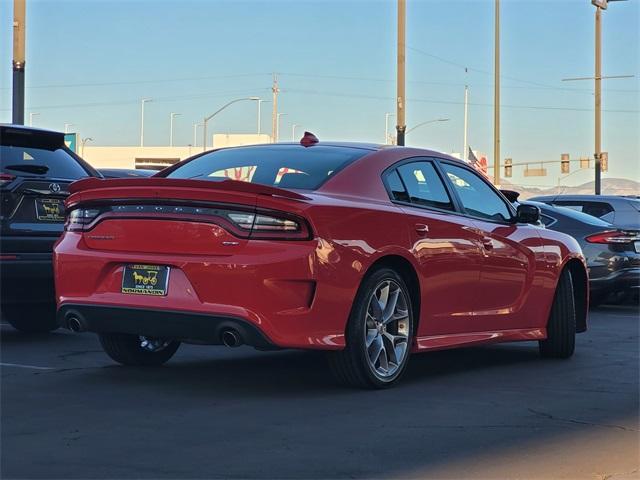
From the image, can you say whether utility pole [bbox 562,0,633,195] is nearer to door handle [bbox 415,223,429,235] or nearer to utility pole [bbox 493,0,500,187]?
utility pole [bbox 493,0,500,187]

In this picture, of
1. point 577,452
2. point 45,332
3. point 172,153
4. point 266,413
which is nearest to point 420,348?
point 266,413

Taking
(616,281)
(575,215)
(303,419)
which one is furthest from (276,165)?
(575,215)

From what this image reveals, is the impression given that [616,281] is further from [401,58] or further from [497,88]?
[497,88]

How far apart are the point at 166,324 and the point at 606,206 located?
11.0m

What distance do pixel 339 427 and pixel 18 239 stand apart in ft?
13.1

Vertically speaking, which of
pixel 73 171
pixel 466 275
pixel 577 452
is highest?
pixel 73 171

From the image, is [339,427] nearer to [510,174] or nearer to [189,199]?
[189,199]

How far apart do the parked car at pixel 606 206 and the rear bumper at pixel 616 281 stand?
1.73m

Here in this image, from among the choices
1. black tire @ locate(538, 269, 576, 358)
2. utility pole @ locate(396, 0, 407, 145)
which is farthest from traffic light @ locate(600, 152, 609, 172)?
black tire @ locate(538, 269, 576, 358)

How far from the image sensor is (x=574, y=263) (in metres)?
9.59

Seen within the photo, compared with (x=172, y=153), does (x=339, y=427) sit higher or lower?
lower

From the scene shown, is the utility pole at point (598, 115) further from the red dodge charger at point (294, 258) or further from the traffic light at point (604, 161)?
the red dodge charger at point (294, 258)

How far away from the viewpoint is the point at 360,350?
6.89 metres

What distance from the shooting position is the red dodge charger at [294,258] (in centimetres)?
647
